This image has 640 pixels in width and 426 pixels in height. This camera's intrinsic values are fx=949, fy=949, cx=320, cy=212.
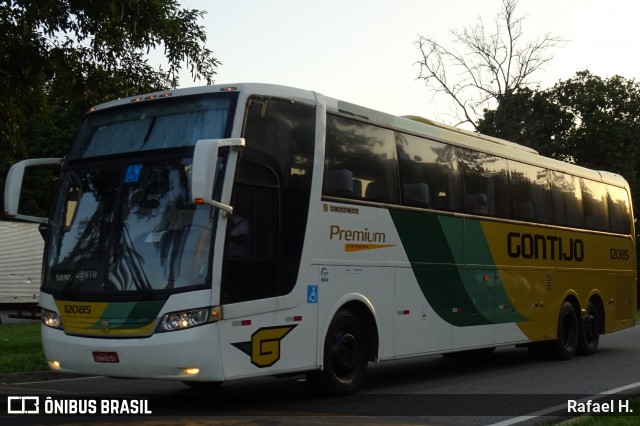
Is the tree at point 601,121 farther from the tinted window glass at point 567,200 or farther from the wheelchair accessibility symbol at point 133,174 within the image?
the wheelchair accessibility symbol at point 133,174

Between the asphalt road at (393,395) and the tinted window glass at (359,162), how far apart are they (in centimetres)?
256

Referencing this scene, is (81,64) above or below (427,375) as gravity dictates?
above

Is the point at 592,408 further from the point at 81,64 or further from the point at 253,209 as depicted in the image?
the point at 81,64

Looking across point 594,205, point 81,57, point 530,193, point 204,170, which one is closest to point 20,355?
point 81,57

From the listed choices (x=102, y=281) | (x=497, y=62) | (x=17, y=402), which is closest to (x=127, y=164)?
(x=102, y=281)

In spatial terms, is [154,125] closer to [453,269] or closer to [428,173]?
[428,173]

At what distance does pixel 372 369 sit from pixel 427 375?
→ 1304mm

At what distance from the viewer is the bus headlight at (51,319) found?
10312 millimetres

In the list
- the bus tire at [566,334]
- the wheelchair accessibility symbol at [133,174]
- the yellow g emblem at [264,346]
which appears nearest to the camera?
the yellow g emblem at [264,346]

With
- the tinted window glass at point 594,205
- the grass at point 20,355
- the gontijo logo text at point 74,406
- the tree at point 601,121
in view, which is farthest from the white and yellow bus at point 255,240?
the tree at point 601,121

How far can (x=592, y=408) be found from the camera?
10.3 meters

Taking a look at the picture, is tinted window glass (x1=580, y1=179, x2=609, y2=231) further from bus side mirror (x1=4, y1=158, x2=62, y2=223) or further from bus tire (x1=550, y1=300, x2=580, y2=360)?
bus side mirror (x1=4, y1=158, x2=62, y2=223)

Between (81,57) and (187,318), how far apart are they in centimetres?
784

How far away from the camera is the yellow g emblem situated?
999 centimetres
